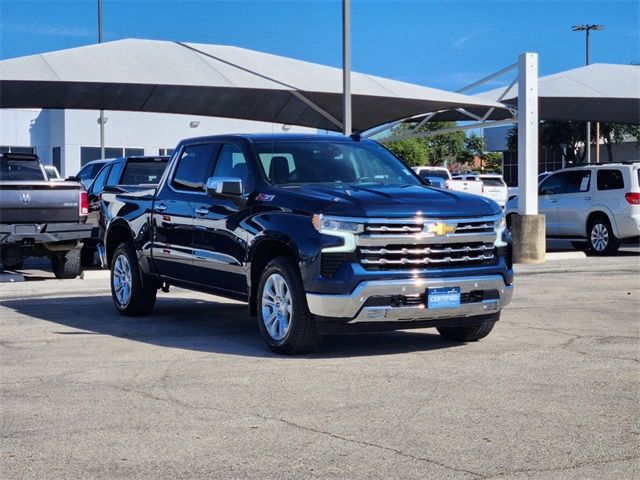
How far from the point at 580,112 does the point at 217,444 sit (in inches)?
844

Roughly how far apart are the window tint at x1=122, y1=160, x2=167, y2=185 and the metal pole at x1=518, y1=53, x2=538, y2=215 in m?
6.26

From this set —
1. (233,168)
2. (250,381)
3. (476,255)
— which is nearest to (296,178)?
(233,168)

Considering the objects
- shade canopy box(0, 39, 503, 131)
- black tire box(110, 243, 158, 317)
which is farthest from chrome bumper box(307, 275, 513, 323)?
shade canopy box(0, 39, 503, 131)

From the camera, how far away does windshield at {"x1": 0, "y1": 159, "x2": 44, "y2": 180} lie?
18.8 meters

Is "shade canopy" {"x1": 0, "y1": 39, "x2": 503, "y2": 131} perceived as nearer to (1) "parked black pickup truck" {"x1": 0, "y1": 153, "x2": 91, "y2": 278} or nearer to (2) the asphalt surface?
(1) "parked black pickup truck" {"x1": 0, "y1": 153, "x2": 91, "y2": 278}

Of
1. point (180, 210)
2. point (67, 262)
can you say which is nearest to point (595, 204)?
point (67, 262)

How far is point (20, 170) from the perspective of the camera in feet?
62.6

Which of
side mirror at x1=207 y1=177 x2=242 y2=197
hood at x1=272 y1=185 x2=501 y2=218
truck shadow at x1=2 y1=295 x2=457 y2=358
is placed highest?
side mirror at x1=207 y1=177 x2=242 y2=197

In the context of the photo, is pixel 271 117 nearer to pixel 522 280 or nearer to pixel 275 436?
pixel 522 280

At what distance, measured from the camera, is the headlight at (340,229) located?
341 inches

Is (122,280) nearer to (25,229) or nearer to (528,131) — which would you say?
(25,229)

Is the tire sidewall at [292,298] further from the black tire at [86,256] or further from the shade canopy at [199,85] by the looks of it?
the shade canopy at [199,85]

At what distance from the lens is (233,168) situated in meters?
10.3

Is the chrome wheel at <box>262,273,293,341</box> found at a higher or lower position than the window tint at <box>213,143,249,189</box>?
lower
